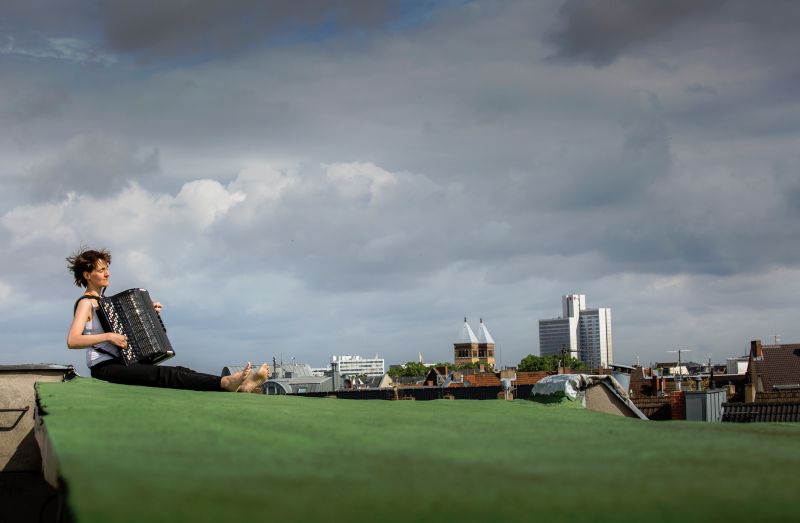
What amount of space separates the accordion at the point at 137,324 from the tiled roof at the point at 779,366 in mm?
54103

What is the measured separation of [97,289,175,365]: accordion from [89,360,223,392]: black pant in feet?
0.73

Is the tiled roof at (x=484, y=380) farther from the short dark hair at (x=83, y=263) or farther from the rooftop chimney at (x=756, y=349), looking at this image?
the short dark hair at (x=83, y=263)

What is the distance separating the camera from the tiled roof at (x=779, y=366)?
194 feet

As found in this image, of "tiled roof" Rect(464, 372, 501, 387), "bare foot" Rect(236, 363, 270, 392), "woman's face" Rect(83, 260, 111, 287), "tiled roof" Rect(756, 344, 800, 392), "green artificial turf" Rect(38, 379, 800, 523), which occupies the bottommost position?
"tiled roof" Rect(464, 372, 501, 387)

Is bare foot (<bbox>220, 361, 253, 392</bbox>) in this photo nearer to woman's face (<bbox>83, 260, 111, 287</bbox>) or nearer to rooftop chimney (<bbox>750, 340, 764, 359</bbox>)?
woman's face (<bbox>83, 260, 111, 287</bbox>)

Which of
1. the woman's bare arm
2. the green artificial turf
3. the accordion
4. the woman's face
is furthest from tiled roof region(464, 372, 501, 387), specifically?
the green artificial turf

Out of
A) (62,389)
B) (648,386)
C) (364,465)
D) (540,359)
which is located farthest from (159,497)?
(540,359)

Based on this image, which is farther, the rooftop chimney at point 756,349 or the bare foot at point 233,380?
the rooftop chimney at point 756,349

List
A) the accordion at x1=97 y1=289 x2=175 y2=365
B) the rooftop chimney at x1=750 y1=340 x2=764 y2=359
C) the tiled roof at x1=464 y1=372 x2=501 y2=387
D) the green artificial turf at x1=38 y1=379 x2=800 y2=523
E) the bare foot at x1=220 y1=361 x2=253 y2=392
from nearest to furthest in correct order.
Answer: the green artificial turf at x1=38 y1=379 x2=800 y2=523, the bare foot at x1=220 y1=361 x2=253 y2=392, the accordion at x1=97 y1=289 x2=175 y2=365, the rooftop chimney at x1=750 y1=340 x2=764 y2=359, the tiled roof at x1=464 y1=372 x2=501 y2=387

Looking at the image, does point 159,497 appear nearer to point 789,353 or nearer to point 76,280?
point 76,280

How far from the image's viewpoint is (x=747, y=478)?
103 inches

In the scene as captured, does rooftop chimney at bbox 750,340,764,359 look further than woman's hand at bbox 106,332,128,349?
Yes

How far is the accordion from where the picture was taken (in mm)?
8773

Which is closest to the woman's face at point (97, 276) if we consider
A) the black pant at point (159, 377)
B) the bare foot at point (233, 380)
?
the black pant at point (159, 377)
